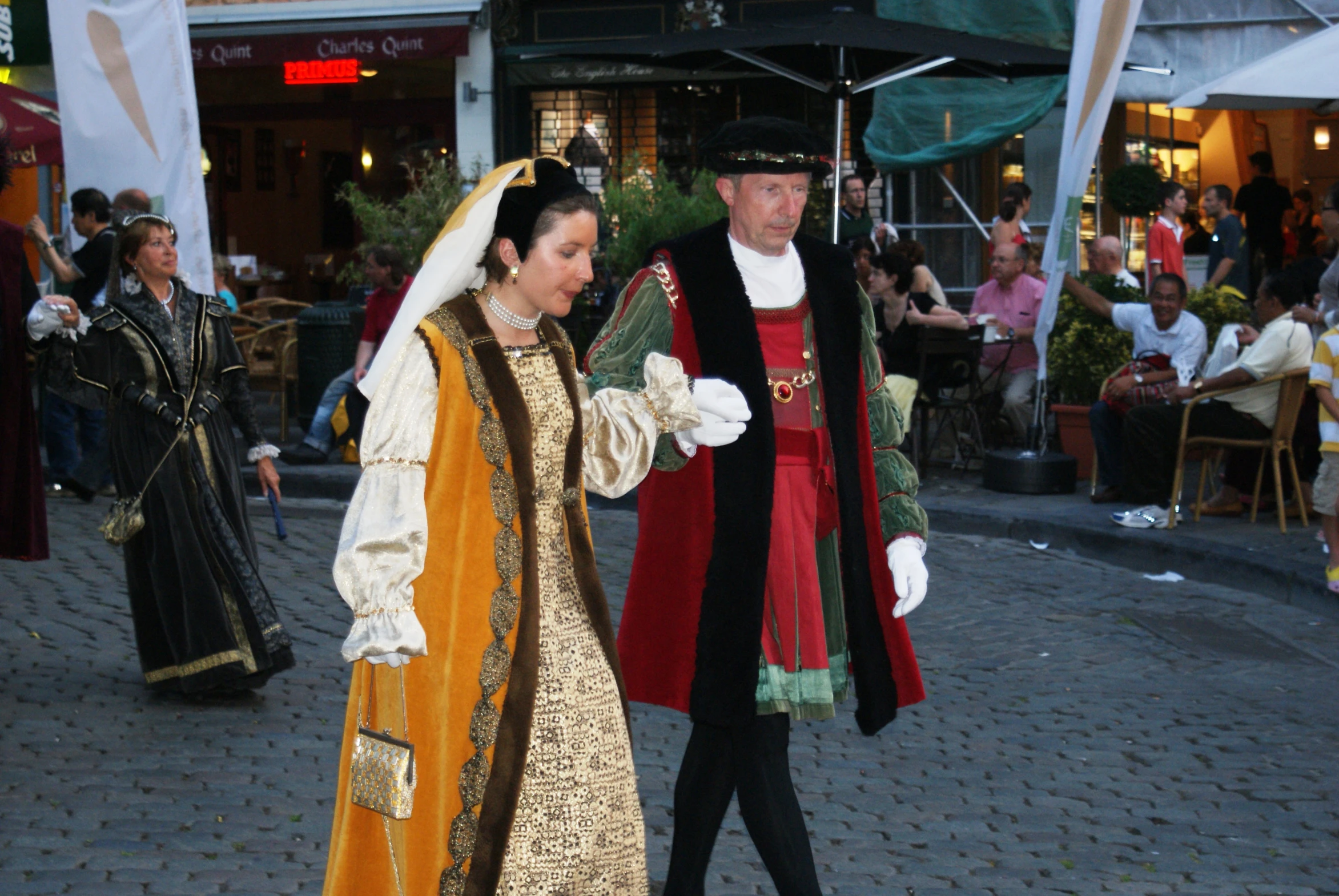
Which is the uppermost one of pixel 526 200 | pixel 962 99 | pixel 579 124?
pixel 962 99

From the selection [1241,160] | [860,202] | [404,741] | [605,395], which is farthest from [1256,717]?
[1241,160]

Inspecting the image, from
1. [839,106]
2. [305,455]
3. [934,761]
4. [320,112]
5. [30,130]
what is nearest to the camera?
[934,761]

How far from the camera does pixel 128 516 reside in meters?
5.75

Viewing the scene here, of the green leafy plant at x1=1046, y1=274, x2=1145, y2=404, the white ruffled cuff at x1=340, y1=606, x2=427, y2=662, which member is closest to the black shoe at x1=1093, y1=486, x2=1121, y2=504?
the green leafy plant at x1=1046, y1=274, x2=1145, y2=404

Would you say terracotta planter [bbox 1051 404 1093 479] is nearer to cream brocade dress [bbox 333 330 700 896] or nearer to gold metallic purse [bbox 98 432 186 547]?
gold metallic purse [bbox 98 432 186 547]

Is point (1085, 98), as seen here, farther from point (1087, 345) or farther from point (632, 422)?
point (632, 422)

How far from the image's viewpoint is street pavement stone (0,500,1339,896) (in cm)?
425

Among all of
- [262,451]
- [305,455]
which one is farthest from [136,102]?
[305,455]

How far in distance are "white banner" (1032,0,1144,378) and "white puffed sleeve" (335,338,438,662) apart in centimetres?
676

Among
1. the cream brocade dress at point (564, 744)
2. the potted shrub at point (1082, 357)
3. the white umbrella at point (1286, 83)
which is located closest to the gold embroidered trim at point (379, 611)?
the cream brocade dress at point (564, 744)

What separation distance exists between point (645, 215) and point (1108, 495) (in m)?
4.72

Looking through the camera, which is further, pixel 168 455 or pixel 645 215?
pixel 645 215

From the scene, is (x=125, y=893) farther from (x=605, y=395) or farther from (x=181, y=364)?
(x=181, y=364)

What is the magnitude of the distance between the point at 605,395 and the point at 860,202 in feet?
32.1
